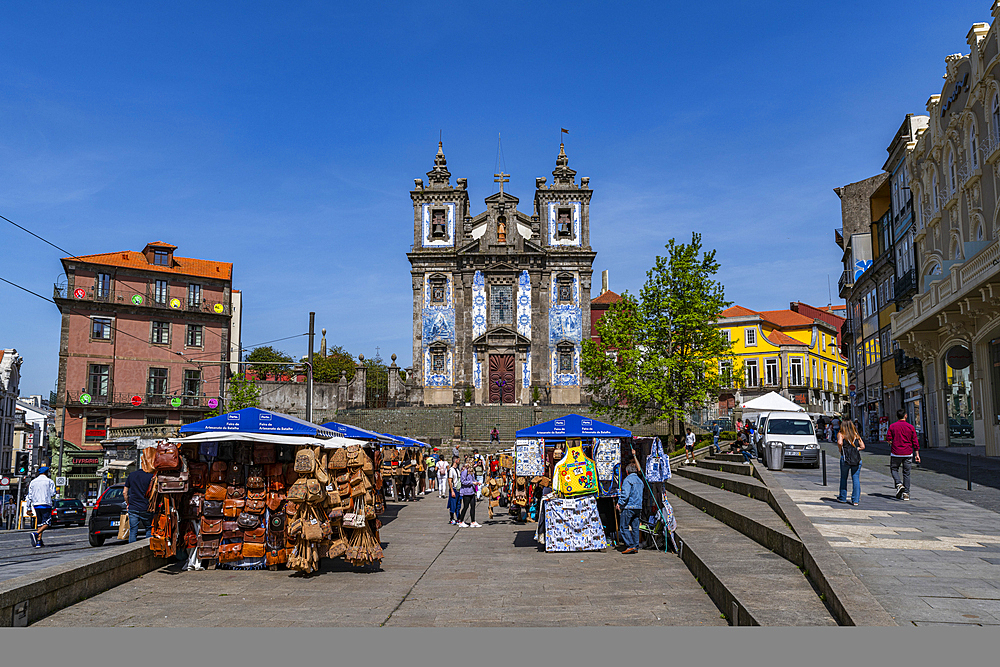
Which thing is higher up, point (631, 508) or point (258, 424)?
point (258, 424)

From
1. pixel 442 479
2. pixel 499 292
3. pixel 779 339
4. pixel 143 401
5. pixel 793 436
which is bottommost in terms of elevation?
pixel 442 479

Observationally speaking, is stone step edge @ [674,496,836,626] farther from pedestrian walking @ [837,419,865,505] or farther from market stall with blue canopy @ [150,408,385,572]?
market stall with blue canopy @ [150,408,385,572]

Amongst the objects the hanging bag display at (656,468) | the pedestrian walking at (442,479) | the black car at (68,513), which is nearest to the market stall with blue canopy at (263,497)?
the hanging bag display at (656,468)

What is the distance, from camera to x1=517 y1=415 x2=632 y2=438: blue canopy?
12883 mm

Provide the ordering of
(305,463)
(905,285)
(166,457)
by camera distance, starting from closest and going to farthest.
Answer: (305,463), (166,457), (905,285)

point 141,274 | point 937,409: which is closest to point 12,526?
point 141,274

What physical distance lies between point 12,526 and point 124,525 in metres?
15.8

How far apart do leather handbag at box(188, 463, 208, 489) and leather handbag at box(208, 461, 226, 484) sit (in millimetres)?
97

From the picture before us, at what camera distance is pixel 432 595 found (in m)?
8.98

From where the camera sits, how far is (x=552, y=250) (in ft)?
180

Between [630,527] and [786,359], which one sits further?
[786,359]

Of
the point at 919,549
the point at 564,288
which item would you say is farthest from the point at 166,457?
the point at 564,288

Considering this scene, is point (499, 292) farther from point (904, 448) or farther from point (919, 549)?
point (919, 549)

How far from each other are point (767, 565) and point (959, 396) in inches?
838
